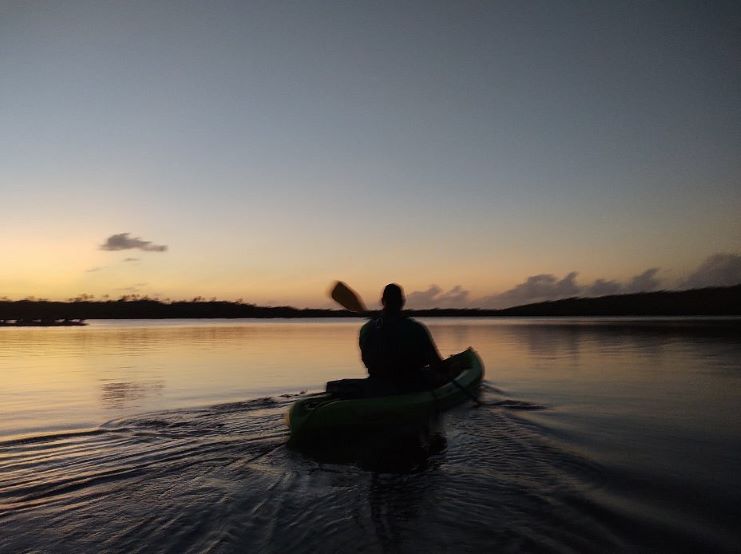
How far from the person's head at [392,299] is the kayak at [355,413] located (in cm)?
125

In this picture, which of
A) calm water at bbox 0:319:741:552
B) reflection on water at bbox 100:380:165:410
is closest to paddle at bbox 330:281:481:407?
calm water at bbox 0:319:741:552

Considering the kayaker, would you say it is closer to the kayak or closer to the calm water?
the kayak

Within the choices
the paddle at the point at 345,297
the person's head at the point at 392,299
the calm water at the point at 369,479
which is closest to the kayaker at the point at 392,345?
the person's head at the point at 392,299

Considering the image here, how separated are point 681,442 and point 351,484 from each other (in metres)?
4.80

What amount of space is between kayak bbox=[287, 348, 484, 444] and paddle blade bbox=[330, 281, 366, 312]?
3.21 m

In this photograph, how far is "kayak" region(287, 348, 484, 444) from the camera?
626 cm

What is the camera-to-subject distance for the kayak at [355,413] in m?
6.26

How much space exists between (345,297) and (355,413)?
4561 mm

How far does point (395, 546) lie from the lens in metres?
3.38

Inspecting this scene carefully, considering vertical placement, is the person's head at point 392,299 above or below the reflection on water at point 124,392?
above

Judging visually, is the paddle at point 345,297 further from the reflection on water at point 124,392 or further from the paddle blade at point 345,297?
the reflection on water at point 124,392

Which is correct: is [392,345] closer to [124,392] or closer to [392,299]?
[392,299]

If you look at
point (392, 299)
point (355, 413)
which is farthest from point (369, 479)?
point (392, 299)

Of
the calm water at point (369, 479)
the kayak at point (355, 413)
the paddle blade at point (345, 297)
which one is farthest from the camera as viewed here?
the paddle blade at point (345, 297)
